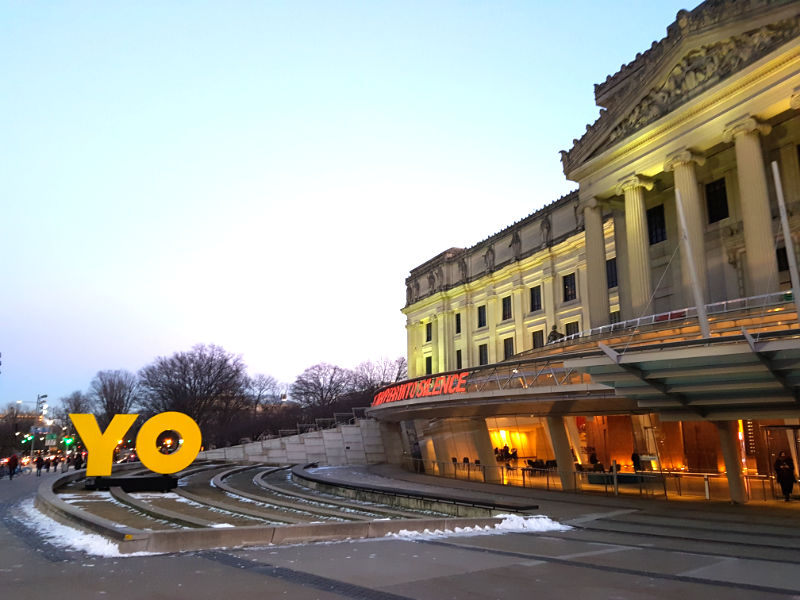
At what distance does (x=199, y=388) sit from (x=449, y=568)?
88.8 m

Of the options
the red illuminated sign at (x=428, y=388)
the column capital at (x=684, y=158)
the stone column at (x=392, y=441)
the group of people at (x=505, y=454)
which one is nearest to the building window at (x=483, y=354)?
the stone column at (x=392, y=441)

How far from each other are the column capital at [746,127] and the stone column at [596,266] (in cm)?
1013

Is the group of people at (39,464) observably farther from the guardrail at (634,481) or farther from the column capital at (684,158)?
the column capital at (684,158)

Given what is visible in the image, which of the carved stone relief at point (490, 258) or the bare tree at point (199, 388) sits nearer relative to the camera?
the carved stone relief at point (490, 258)

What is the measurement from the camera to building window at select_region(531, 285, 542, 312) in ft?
191

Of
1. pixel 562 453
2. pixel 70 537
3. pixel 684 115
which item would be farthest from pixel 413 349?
pixel 70 537

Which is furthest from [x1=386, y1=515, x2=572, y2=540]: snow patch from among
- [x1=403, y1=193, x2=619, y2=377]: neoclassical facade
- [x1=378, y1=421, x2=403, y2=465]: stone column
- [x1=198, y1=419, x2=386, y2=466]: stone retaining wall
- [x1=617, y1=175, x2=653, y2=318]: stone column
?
[x1=198, y1=419, x2=386, y2=466]: stone retaining wall

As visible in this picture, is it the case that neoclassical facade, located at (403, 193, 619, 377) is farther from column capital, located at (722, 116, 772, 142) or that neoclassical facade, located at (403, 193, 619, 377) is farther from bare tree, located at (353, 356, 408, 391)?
bare tree, located at (353, 356, 408, 391)

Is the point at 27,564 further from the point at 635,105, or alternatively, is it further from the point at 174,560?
the point at 635,105

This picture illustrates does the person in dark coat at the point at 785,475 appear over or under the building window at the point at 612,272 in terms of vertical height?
under

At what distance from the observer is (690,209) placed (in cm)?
3347

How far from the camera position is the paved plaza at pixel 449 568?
834 cm

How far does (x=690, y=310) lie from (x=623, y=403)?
901 centimetres

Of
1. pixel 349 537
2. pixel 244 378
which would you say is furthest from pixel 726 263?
pixel 244 378
